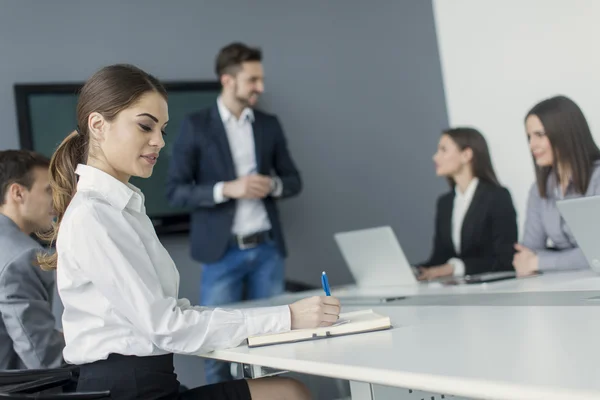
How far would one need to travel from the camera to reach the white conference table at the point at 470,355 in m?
1.15

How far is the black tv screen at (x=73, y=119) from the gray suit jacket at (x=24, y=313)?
5.58 ft

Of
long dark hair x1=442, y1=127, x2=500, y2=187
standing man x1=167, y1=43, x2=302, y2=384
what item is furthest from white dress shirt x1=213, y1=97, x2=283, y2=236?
long dark hair x1=442, y1=127, x2=500, y2=187

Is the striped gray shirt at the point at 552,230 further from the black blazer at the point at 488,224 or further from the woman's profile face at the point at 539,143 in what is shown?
the black blazer at the point at 488,224

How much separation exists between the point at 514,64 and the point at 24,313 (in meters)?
4.02

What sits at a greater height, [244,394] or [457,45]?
[457,45]

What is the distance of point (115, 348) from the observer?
181 cm

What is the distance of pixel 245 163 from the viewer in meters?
4.17

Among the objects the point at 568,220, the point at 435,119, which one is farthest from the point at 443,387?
the point at 435,119

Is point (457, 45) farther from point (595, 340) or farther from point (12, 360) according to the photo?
point (595, 340)

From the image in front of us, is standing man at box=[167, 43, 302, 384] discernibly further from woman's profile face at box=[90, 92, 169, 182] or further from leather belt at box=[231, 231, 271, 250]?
woman's profile face at box=[90, 92, 169, 182]

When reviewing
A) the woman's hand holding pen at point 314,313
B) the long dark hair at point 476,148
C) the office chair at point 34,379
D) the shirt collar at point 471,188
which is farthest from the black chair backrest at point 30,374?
the long dark hair at point 476,148

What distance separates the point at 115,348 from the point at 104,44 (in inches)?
118

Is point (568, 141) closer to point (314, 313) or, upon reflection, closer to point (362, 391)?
point (314, 313)

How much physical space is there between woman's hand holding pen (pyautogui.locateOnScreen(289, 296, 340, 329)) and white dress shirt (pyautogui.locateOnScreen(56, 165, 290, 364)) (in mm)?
29
